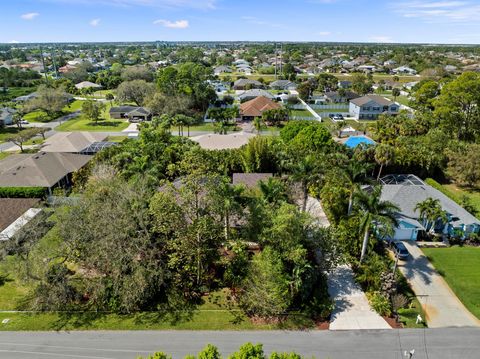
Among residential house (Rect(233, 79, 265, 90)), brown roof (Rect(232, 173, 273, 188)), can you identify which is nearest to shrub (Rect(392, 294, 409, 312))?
brown roof (Rect(232, 173, 273, 188))

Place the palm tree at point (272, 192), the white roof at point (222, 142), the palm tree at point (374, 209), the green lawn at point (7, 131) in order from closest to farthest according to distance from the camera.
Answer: the palm tree at point (374, 209) → the palm tree at point (272, 192) → the white roof at point (222, 142) → the green lawn at point (7, 131)

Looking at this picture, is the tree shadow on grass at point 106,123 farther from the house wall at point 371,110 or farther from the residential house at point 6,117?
the house wall at point 371,110

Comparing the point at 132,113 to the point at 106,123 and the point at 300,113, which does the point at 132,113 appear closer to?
the point at 106,123

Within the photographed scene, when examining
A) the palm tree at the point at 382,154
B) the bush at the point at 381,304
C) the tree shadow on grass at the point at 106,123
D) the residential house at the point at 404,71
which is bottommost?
the bush at the point at 381,304

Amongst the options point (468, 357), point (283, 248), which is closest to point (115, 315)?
point (283, 248)

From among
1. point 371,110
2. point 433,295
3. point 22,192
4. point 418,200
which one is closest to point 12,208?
point 22,192

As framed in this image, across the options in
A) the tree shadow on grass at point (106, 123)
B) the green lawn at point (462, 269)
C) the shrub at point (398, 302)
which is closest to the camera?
the shrub at point (398, 302)

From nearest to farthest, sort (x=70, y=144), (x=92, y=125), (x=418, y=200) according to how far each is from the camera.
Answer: (x=418, y=200)
(x=70, y=144)
(x=92, y=125)

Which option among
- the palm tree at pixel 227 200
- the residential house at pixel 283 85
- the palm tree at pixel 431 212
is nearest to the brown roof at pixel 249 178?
the palm tree at pixel 227 200
